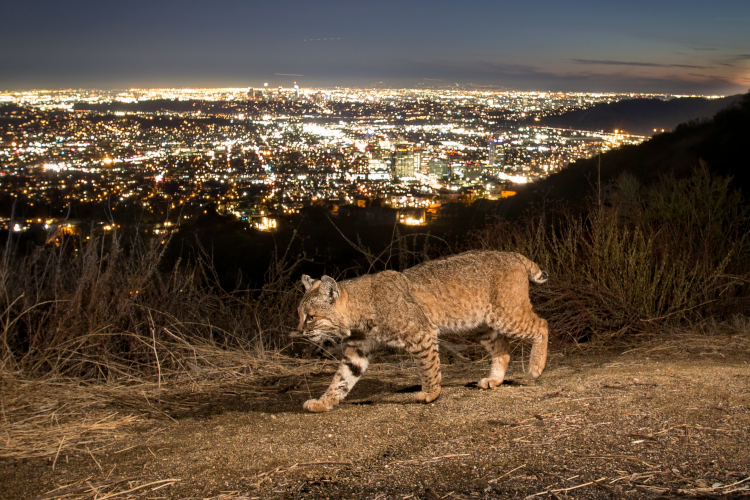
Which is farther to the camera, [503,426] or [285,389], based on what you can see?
[285,389]

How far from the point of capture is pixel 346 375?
4680 mm

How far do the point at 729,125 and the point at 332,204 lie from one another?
64.7 ft

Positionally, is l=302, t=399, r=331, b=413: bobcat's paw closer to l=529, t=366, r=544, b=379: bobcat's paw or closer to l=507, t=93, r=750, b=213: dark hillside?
l=529, t=366, r=544, b=379: bobcat's paw

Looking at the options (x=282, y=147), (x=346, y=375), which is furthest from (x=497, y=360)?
(x=282, y=147)

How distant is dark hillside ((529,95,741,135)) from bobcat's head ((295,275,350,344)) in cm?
2986

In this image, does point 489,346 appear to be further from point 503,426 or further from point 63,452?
point 63,452

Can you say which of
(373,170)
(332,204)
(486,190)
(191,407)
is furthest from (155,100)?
(191,407)

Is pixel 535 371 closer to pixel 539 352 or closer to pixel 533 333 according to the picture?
pixel 539 352

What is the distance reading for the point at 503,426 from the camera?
3.68 m

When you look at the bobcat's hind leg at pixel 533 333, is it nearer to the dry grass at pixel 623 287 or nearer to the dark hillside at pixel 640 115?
the dry grass at pixel 623 287

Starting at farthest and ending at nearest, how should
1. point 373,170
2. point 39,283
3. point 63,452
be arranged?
point 373,170
point 39,283
point 63,452

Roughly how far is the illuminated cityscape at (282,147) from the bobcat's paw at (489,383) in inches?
404

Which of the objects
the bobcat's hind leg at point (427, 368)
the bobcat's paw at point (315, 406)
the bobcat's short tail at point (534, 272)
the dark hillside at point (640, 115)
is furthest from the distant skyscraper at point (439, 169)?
the bobcat's paw at point (315, 406)

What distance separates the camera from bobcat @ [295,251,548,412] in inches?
179
